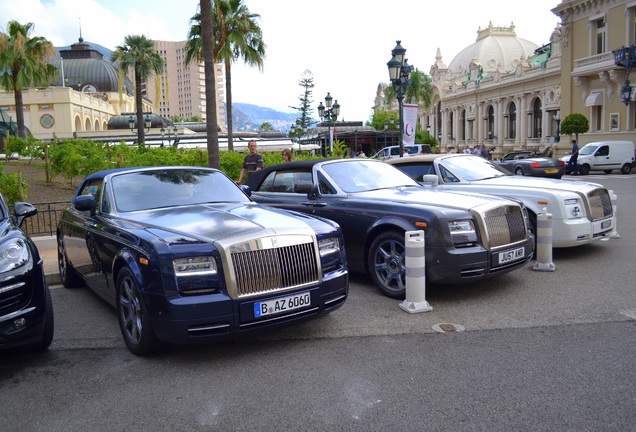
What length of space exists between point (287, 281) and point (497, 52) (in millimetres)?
101414

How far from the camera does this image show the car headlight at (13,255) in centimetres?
454

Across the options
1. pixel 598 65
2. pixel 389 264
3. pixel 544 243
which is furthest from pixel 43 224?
pixel 598 65

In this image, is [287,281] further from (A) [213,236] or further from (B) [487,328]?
(B) [487,328]

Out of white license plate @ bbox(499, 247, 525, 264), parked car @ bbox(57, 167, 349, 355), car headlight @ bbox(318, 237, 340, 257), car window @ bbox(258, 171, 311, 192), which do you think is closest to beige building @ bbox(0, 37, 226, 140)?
car window @ bbox(258, 171, 311, 192)

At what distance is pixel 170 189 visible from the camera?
6418mm

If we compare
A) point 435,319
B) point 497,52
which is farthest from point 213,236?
point 497,52

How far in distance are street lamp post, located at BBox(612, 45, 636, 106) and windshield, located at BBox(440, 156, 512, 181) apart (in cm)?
3373

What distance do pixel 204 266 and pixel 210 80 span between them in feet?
37.2

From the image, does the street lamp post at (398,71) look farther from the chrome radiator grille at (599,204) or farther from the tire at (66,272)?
the tire at (66,272)

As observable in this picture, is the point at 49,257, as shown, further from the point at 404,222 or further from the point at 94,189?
the point at 404,222

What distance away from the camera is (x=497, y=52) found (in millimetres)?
97438

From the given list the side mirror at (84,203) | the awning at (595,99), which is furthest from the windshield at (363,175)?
the awning at (595,99)

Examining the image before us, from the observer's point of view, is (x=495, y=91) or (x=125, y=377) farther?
(x=495, y=91)

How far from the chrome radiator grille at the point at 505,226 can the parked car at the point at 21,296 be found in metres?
4.66
